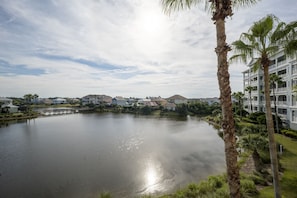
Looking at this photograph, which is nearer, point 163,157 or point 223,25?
point 223,25

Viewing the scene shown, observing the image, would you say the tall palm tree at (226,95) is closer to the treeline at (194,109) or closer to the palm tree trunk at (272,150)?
the palm tree trunk at (272,150)

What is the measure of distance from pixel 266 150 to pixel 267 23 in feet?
31.2

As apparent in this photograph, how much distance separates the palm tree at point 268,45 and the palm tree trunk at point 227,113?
3.85m

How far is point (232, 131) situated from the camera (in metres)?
3.33

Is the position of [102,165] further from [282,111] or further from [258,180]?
[282,111]

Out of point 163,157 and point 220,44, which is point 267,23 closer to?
point 220,44

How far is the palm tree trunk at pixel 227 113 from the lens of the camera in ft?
10.9

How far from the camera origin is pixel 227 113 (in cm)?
338

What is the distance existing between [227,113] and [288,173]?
9.69m

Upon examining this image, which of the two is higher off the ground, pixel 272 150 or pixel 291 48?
pixel 291 48

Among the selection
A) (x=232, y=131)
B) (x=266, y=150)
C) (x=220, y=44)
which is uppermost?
(x=220, y=44)

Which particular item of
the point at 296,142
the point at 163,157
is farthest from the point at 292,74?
the point at 163,157

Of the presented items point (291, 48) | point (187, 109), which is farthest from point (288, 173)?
point (187, 109)

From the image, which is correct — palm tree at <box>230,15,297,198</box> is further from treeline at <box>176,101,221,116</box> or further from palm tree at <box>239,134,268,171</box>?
treeline at <box>176,101,221,116</box>
